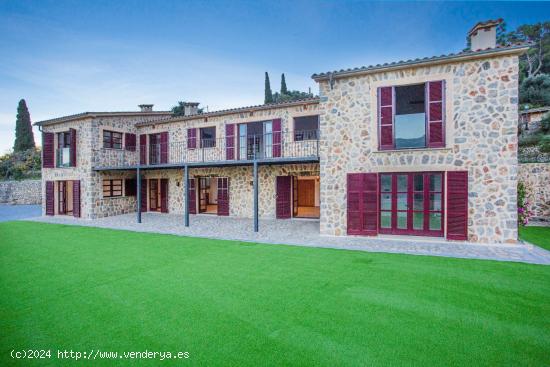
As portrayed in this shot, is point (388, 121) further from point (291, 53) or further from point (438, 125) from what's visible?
point (291, 53)

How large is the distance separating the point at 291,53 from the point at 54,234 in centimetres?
1849

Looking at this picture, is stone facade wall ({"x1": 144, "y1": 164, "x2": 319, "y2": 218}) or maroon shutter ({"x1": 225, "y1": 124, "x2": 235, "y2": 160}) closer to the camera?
stone facade wall ({"x1": 144, "y1": 164, "x2": 319, "y2": 218})

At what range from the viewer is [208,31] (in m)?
17.6

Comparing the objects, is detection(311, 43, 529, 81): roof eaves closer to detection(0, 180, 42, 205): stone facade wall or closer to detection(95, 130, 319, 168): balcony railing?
detection(95, 130, 319, 168): balcony railing

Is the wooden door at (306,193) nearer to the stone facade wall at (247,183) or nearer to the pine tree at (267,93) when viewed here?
the stone facade wall at (247,183)

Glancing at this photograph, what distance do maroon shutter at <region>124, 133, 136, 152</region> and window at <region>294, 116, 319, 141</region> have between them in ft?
32.7

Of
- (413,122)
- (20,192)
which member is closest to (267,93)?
(20,192)

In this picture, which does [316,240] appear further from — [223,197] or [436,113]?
[223,197]

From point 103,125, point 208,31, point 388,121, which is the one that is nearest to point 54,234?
point 103,125

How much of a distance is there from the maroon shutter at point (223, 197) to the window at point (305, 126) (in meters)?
4.70

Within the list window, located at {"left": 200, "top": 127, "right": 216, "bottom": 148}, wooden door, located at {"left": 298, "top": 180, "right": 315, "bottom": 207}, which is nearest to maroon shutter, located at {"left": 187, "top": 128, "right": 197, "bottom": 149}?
window, located at {"left": 200, "top": 127, "right": 216, "bottom": 148}

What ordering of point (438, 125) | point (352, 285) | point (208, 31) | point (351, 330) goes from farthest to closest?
point (208, 31), point (438, 125), point (352, 285), point (351, 330)

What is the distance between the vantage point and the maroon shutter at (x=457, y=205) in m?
8.34

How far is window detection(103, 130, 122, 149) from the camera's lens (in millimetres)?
15438
